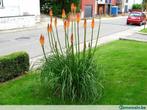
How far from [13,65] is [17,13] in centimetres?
1931

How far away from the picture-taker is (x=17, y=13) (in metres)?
26.0

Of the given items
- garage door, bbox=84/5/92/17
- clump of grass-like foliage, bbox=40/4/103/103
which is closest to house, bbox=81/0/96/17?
garage door, bbox=84/5/92/17

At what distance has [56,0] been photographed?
3606cm

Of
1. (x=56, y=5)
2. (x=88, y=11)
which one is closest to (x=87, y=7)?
(x=88, y=11)

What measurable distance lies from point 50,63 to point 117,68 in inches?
120

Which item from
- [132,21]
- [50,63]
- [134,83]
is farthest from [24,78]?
[132,21]

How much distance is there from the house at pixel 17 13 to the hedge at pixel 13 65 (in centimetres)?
1484

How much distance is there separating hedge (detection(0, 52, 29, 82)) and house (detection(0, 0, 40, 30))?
14845mm

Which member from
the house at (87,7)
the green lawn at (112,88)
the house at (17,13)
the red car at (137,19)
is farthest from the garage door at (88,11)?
the green lawn at (112,88)

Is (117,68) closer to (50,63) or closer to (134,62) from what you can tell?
(134,62)

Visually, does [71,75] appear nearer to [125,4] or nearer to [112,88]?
[112,88]

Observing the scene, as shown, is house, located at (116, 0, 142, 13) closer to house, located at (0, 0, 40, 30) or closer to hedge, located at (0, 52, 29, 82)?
house, located at (0, 0, 40, 30)

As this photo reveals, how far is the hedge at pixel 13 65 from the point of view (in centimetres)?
720

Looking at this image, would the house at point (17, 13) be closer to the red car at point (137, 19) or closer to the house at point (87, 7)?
the red car at point (137, 19)
